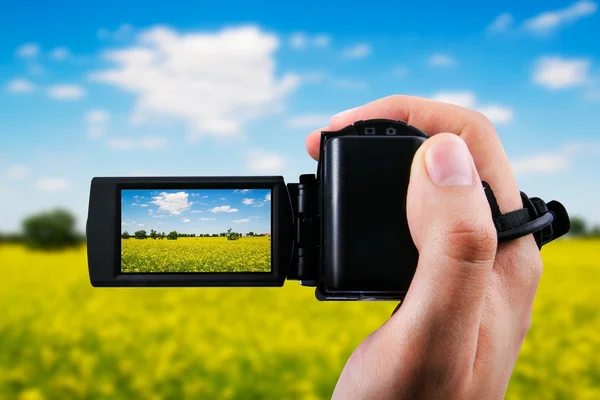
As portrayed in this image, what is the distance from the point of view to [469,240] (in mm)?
1069

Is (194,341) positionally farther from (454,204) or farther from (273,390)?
(454,204)

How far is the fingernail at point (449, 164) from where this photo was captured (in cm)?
108

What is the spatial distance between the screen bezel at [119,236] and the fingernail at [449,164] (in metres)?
0.35

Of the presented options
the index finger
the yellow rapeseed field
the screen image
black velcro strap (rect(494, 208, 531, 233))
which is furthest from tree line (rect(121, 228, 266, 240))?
the yellow rapeseed field

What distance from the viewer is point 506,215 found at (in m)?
1.26

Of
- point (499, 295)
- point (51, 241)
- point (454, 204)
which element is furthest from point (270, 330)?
point (51, 241)

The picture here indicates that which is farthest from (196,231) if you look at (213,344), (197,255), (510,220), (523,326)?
(213,344)

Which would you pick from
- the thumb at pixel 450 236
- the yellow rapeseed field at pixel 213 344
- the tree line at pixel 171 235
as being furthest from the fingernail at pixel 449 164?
the yellow rapeseed field at pixel 213 344

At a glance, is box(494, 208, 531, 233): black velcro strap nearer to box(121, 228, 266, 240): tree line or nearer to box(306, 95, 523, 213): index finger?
box(306, 95, 523, 213): index finger

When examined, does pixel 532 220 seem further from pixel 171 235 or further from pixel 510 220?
pixel 171 235

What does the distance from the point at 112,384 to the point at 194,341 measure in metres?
0.53

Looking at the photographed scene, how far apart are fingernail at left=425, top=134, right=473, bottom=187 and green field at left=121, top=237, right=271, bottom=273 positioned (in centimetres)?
41

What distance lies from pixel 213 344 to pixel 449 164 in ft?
9.47

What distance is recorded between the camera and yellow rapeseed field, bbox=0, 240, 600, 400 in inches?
131
